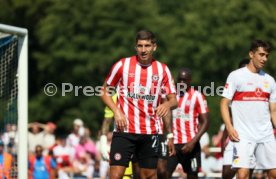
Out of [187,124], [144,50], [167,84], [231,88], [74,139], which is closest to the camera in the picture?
[144,50]

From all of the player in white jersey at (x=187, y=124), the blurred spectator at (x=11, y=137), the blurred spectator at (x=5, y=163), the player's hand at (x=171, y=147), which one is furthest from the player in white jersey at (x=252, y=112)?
the blurred spectator at (x=11, y=137)

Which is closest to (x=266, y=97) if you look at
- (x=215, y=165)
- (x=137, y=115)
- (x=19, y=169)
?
(x=137, y=115)

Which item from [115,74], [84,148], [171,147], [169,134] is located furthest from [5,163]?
[84,148]

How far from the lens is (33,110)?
4756 centimetres

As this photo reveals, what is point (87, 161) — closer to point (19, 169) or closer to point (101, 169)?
point (101, 169)

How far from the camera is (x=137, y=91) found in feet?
38.2

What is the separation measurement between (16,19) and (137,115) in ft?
139

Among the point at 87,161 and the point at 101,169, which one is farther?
the point at 87,161

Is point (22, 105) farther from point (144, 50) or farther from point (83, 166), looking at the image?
point (83, 166)

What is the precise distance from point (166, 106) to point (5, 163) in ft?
15.0

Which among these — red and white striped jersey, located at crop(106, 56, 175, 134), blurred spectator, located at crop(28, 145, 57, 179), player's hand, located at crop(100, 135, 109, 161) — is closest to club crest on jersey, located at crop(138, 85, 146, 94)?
red and white striped jersey, located at crop(106, 56, 175, 134)

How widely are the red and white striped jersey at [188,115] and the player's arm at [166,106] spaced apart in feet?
10.3

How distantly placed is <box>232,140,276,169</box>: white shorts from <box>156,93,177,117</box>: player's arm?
1.11 metres

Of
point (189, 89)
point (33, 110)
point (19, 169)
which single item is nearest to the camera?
point (19, 169)
